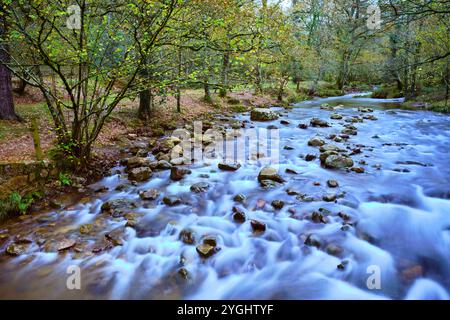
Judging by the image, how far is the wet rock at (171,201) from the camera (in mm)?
6297

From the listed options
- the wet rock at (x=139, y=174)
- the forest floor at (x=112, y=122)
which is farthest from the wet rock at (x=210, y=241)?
the forest floor at (x=112, y=122)

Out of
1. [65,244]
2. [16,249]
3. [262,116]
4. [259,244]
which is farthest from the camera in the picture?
[262,116]

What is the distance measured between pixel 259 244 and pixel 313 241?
2.85 feet

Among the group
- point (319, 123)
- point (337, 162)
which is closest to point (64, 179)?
point (337, 162)

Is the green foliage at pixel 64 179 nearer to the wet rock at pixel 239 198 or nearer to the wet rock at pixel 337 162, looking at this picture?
the wet rock at pixel 239 198

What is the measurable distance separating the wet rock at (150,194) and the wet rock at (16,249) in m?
2.28

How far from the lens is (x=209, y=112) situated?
639 inches

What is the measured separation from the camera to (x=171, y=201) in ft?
20.7

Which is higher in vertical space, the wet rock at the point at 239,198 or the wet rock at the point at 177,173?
the wet rock at the point at 177,173

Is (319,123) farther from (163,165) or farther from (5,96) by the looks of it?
(5,96)

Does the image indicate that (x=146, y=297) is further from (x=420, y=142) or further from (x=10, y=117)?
(x=420, y=142)

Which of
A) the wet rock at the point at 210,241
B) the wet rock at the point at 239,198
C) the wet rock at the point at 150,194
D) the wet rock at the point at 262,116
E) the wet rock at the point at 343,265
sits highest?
the wet rock at the point at 262,116

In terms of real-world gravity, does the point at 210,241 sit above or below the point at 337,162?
below

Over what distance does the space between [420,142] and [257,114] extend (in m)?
7.23
